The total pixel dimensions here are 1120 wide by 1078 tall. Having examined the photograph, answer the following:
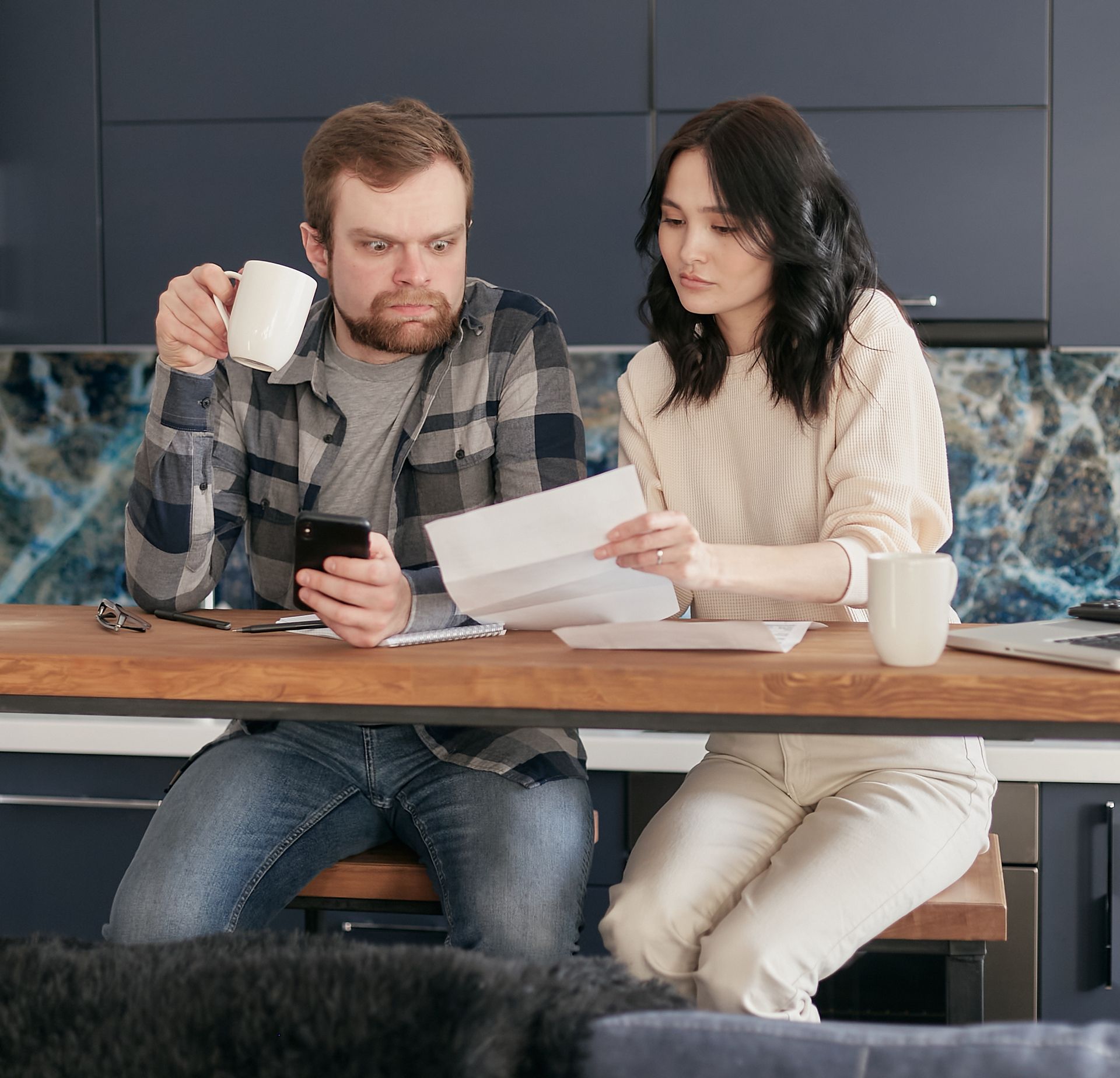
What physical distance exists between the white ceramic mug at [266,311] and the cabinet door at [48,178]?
4.89ft

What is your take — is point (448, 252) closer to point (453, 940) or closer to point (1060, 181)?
point (453, 940)

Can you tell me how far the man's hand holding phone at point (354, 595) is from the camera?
117 cm

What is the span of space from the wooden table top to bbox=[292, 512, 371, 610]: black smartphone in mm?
93

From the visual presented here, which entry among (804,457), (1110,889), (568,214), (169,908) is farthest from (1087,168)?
(169,908)

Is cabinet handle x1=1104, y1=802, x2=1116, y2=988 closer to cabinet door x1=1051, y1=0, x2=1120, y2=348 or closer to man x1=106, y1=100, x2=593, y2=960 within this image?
cabinet door x1=1051, y1=0, x2=1120, y2=348

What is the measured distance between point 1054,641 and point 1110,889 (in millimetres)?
1321

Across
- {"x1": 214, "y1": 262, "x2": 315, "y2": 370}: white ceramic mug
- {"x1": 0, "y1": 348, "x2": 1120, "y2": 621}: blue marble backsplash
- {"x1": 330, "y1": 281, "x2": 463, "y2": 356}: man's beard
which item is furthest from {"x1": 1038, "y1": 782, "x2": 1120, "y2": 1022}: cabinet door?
{"x1": 214, "y1": 262, "x2": 315, "y2": 370}: white ceramic mug

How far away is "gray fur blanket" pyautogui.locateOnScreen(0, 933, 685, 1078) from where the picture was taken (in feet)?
1.95

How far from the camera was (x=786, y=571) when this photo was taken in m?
1.31

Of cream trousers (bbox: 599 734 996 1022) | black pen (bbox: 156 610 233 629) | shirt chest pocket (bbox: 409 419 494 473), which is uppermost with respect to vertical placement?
shirt chest pocket (bbox: 409 419 494 473)

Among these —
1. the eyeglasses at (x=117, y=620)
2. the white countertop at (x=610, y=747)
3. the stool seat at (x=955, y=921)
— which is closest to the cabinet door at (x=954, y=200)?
the white countertop at (x=610, y=747)

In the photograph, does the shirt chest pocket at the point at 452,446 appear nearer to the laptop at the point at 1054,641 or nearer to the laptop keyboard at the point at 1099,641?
the laptop at the point at 1054,641

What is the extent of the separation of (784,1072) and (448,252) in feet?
4.36

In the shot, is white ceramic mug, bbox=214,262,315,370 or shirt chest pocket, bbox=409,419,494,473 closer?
white ceramic mug, bbox=214,262,315,370
